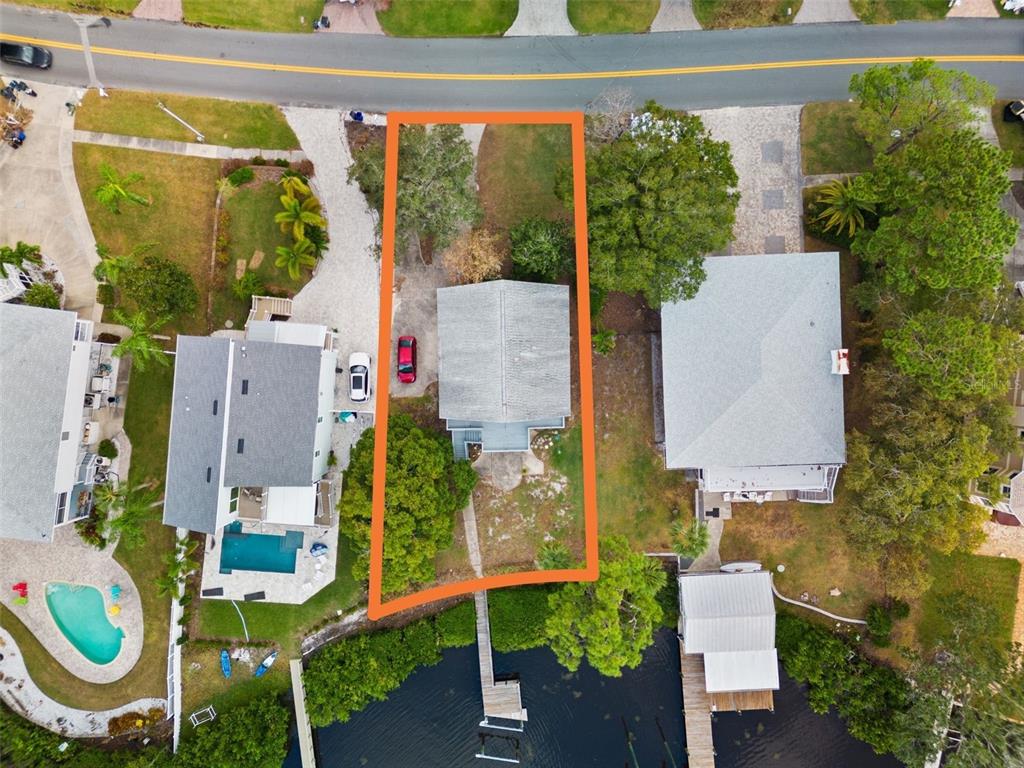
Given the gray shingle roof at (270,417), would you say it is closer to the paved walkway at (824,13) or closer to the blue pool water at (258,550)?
the blue pool water at (258,550)

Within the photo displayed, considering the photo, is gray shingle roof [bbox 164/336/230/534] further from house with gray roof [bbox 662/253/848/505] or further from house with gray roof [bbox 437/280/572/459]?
house with gray roof [bbox 662/253/848/505]

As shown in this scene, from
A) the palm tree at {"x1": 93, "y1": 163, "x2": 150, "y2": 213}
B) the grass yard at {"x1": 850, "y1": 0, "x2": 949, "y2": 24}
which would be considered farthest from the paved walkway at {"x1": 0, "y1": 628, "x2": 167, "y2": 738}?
the grass yard at {"x1": 850, "y1": 0, "x2": 949, "y2": 24}

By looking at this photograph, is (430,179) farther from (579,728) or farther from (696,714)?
(696,714)

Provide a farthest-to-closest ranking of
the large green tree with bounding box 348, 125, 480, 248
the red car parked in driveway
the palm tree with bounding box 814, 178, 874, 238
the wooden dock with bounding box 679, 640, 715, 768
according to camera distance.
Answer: the wooden dock with bounding box 679, 640, 715, 768 < the red car parked in driveway < the palm tree with bounding box 814, 178, 874, 238 < the large green tree with bounding box 348, 125, 480, 248

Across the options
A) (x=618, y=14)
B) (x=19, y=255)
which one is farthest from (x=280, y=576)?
(x=618, y=14)

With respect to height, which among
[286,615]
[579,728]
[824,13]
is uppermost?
[824,13]
